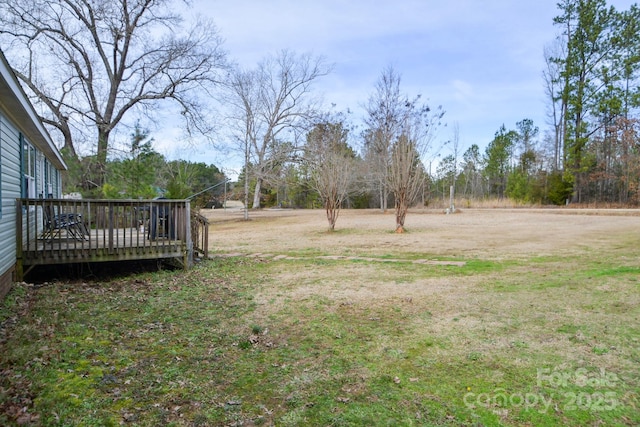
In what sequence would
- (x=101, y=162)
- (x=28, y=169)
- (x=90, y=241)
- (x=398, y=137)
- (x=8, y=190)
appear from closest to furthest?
(x=8, y=190)
(x=90, y=241)
(x=28, y=169)
(x=398, y=137)
(x=101, y=162)

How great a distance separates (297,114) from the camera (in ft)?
89.5

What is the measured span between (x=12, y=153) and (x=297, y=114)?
22448mm

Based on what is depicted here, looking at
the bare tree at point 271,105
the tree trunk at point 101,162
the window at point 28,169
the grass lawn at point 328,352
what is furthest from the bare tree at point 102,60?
the grass lawn at point 328,352

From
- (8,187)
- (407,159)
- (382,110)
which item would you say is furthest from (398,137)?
(382,110)

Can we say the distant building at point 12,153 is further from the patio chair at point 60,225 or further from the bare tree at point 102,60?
the bare tree at point 102,60

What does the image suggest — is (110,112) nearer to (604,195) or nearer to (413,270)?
(413,270)

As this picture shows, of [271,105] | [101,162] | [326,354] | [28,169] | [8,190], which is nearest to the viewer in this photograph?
[326,354]

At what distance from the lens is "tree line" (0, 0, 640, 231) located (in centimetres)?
1638

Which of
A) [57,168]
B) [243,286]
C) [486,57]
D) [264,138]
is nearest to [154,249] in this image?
[243,286]

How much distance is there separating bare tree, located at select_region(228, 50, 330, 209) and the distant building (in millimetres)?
17249

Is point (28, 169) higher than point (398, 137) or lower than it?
lower

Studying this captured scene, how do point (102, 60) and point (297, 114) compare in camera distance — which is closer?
point (102, 60)

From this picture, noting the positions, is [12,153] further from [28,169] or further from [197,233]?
[197,233]

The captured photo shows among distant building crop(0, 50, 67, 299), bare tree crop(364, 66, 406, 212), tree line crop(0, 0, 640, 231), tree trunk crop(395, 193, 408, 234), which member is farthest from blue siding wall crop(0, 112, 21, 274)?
bare tree crop(364, 66, 406, 212)
